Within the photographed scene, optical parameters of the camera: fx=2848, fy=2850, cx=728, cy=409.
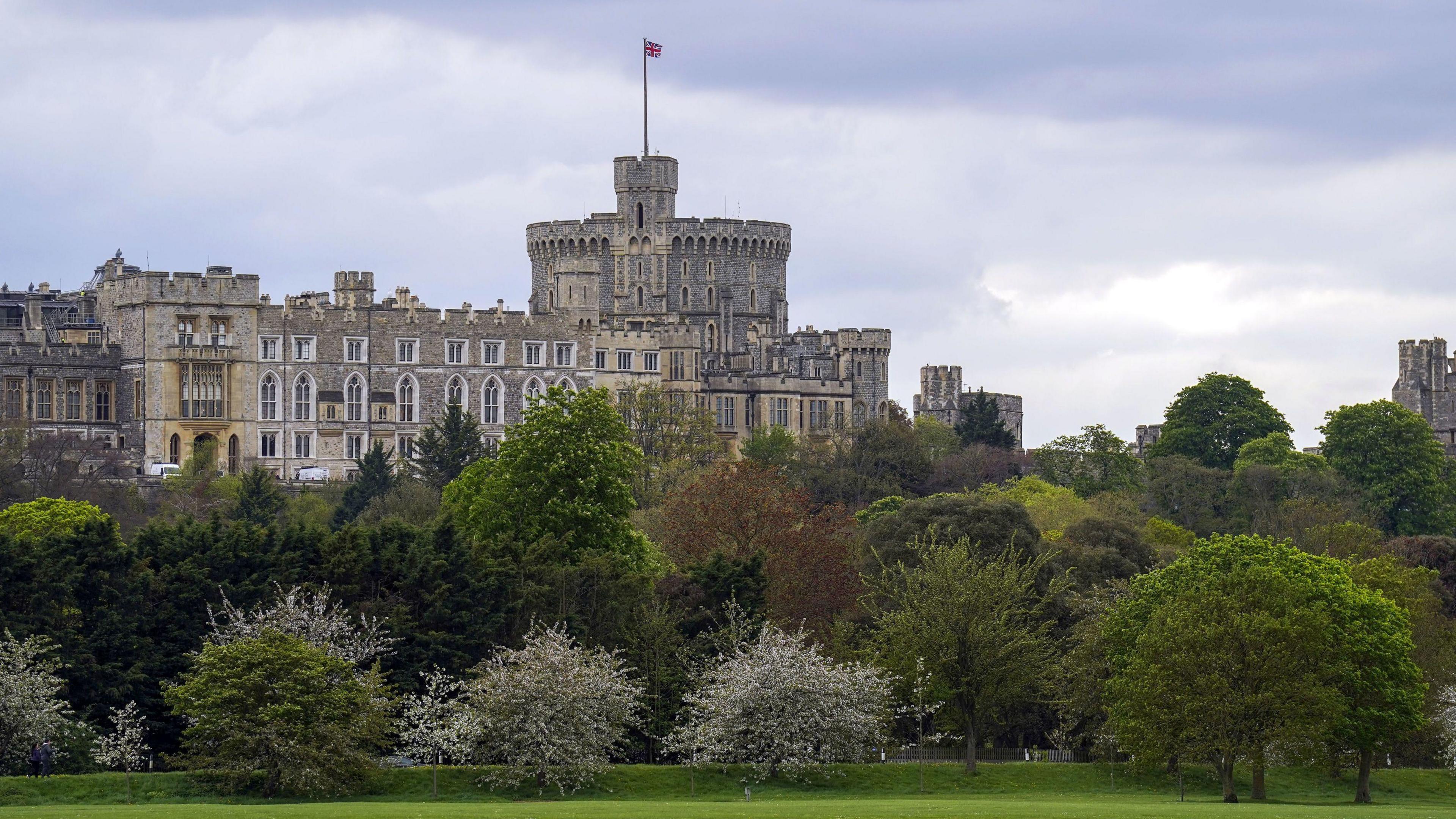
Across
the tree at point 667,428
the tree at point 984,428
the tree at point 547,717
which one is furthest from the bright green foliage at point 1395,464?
the tree at point 547,717

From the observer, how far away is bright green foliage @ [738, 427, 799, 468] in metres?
129

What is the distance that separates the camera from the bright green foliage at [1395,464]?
12450 centimetres

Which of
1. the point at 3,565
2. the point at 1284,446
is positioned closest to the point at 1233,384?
the point at 1284,446

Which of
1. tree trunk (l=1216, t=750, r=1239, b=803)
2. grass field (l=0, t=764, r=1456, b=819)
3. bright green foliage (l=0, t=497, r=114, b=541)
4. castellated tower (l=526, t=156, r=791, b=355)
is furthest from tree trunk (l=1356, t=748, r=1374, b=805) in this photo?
castellated tower (l=526, t=156, r=791, b=355)

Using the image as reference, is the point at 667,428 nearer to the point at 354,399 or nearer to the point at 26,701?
the point at 354,399

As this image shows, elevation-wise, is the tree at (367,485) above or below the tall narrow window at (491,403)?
below

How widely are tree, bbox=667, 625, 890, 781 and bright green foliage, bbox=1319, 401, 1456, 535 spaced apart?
62.7 meters

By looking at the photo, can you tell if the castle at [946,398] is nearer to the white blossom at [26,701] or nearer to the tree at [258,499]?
the tree at [258,499]

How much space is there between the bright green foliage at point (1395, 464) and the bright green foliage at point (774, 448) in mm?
24642

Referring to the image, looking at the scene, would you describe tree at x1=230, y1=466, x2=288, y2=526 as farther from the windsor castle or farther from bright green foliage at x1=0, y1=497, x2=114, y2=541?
the windsor castle

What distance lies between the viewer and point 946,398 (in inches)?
6983

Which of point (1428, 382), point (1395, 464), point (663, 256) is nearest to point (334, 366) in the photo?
point (663, 256)

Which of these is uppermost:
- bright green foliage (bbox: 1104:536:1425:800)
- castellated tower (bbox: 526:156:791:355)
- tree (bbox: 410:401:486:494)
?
castellated tower (bbox: 526:156:791:355)

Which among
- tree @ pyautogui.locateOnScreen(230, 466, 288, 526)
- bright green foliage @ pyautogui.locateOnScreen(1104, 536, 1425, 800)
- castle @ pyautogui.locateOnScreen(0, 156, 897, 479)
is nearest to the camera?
bright green foliage @ pyautogui.locateOnScreen(1104, 536, 1425, 800)
